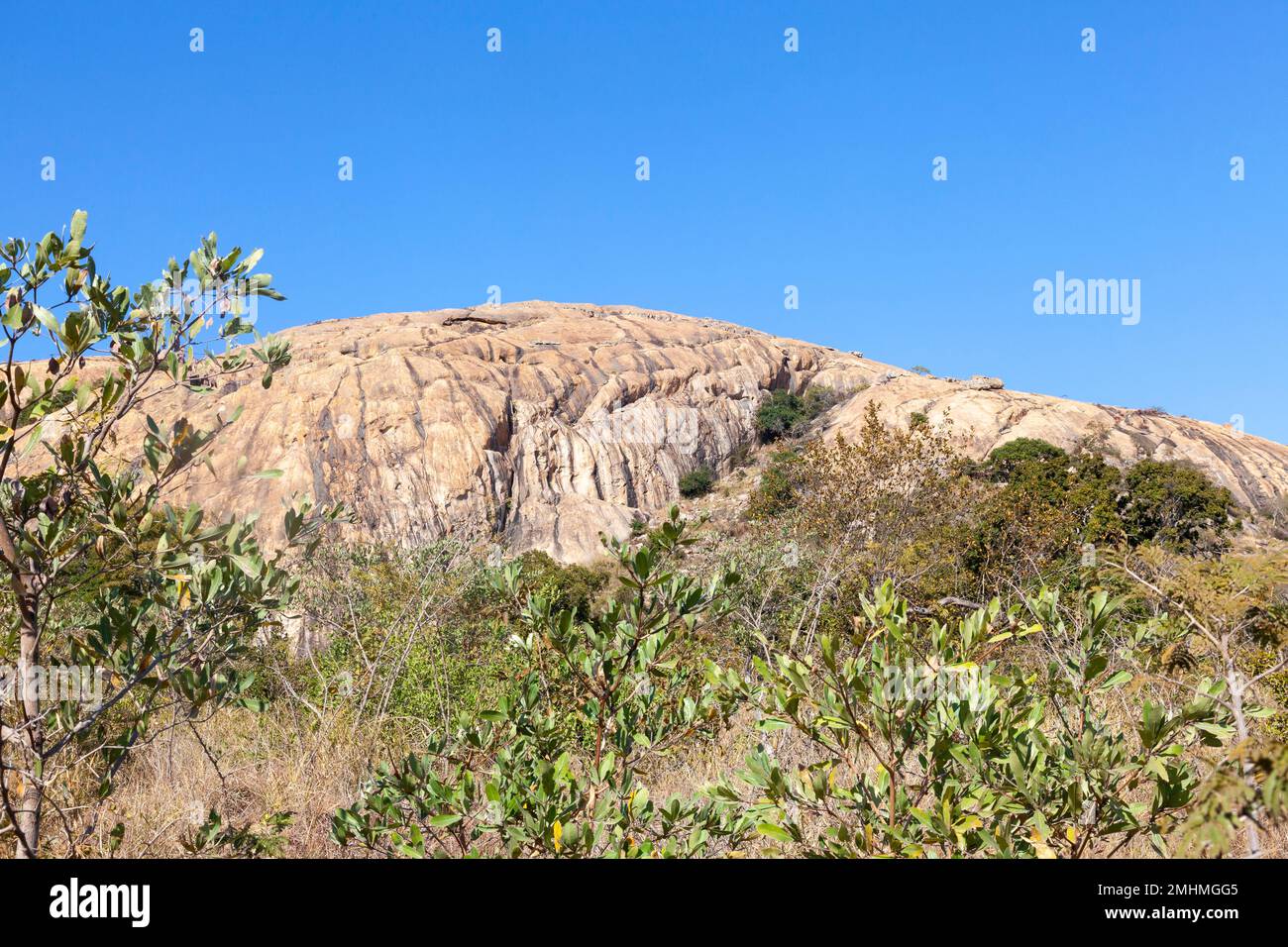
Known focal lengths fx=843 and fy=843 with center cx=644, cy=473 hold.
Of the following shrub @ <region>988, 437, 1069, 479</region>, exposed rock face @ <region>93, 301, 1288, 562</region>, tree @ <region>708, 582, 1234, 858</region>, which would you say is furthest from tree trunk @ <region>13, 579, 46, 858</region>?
exposed rock face @ <region>93, 301, 1288, 562</region>

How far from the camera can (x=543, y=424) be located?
30844mm

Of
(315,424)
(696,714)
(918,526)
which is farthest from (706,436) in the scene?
(696,714)

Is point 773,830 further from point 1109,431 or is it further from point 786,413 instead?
point 786,413

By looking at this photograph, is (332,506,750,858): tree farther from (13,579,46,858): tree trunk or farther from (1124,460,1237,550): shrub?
(1124,460,1237,550): shrub

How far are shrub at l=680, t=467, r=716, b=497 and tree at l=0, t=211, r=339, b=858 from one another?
29120 mm

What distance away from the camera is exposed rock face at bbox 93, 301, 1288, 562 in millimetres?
26391

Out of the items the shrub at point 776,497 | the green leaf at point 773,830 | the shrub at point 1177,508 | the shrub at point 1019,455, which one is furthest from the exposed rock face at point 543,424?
the green leaf at point 773,830

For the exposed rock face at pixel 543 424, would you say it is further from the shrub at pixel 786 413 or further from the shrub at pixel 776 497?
the shrub at pixel 776 497

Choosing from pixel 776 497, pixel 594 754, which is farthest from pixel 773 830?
pixel 776 497

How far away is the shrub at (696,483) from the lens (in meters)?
31.8

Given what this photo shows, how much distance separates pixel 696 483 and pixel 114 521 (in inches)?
1169
